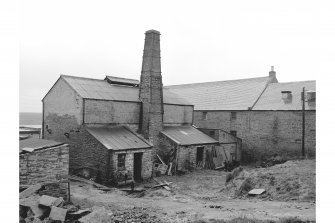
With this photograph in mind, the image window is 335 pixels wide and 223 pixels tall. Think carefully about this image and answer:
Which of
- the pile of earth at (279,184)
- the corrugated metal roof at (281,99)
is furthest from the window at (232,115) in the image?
the pile of earth at (279,184)

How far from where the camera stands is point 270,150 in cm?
3050

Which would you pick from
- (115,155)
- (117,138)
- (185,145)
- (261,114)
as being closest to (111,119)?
(117,138)

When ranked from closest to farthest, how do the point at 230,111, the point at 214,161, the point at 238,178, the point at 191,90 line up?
1. the point at 238,178
2. the point at 214,161
3. the point at 230,111
4. the point at 191,90

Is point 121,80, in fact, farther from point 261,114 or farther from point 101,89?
point 261,114

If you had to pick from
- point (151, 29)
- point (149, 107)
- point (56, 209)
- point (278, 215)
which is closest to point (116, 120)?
point (149, 107)

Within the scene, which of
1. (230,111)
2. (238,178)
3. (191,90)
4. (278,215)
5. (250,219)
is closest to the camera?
(250,219)

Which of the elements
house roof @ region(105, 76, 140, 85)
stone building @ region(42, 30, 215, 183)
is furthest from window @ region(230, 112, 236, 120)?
house roof @ region(105, 76, 140, 85)

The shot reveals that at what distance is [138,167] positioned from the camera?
71.5 ft

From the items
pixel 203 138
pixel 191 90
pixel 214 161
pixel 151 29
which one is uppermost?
pixel 151 29

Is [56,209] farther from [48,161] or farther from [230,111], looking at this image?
[230,111]

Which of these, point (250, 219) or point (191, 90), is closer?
point (250, 219)

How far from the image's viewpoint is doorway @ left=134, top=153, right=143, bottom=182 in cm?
2169

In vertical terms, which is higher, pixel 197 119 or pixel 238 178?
pixel 197 119

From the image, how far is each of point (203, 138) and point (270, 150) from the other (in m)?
7.33
